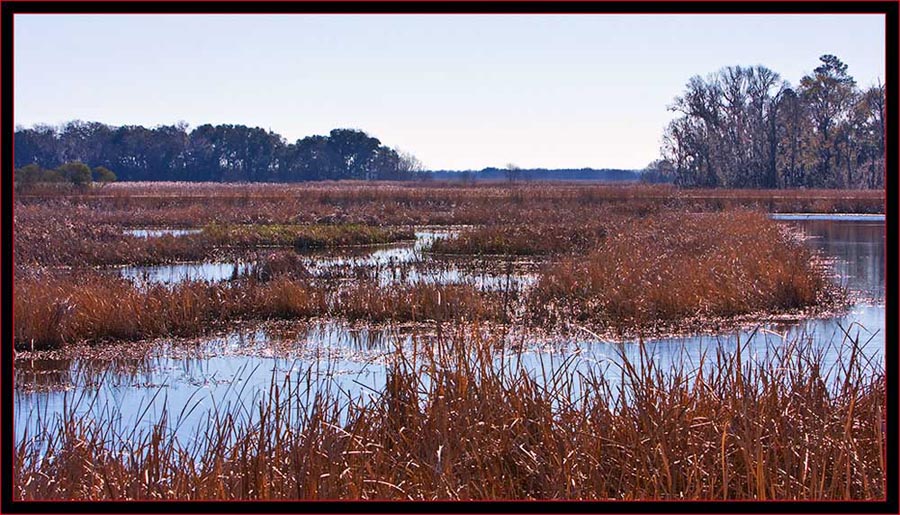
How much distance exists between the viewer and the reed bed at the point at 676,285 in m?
12.5

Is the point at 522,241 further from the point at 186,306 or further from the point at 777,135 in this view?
the point at 777,135

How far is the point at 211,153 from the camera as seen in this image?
63.4 metres

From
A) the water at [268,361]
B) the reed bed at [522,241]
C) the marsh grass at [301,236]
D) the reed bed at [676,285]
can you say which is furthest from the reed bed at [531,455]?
the marsh grass at [301,236]

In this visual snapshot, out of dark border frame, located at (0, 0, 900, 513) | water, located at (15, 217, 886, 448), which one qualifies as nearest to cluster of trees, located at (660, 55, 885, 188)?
water, located at (15, 217, 886, 448)

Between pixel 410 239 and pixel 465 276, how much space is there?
33.8 ft

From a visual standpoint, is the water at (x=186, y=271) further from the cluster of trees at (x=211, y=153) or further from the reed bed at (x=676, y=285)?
the cluster of trees at (x=211, y=153)

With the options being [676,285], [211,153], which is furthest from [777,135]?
[676,285]

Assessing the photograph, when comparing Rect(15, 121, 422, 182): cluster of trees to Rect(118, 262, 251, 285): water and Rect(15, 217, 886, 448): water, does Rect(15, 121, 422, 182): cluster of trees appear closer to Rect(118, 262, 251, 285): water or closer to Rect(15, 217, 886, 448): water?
Rect(118, 262, 251, 285): water

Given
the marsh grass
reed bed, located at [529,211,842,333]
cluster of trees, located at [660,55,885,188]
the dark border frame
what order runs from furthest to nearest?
cluster of trees, located at [660,55,885,188] < the marsh grass < reed bed, located at [529,211,842,333] < the dark border frame

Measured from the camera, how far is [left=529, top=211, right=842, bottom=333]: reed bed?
12461 millimetres

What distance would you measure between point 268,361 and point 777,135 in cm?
5220

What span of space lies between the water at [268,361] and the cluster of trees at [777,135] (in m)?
38.7

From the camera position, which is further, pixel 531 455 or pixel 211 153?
pixel 211 153

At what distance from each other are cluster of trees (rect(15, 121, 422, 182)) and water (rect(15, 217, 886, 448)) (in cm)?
2071
